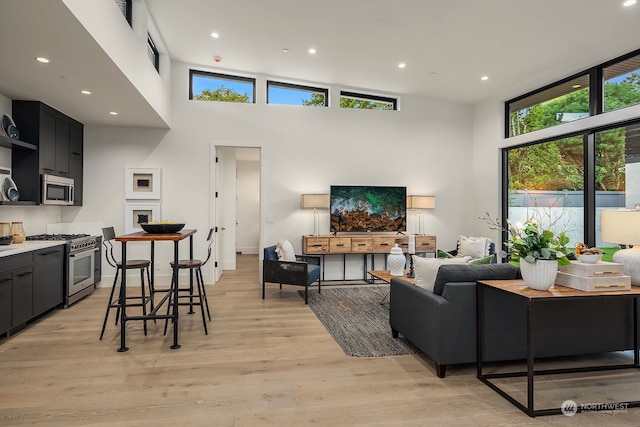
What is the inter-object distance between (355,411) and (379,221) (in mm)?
4594

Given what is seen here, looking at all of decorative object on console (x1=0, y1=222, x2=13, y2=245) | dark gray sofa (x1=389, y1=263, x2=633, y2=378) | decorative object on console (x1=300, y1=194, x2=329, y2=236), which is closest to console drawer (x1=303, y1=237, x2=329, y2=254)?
decorative object on console (x1=300, y1=194, x2=329, y2=236)

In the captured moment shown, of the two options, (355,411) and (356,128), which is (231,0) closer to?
(356,128)

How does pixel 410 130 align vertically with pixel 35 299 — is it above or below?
above

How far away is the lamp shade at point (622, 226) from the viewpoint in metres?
2.64

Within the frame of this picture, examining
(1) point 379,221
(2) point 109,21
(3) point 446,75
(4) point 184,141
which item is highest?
(3) point 446,75

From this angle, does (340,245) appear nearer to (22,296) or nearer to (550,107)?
(550,107)

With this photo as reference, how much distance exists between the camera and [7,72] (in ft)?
12.0

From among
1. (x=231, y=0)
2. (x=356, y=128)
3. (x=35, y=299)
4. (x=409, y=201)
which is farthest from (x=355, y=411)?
(x=356, y=128)

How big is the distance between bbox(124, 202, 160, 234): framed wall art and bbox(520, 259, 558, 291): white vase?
Result: 5562mm

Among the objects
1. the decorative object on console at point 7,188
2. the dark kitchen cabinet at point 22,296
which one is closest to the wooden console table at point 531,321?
the dark kitchen cabinet at point 22,296

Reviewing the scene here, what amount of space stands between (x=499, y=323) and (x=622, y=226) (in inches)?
45.5

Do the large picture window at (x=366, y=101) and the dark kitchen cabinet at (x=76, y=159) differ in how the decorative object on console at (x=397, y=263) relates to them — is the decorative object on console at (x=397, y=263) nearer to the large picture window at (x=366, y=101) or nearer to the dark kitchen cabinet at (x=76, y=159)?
the large picture window at (x=366, y=101)

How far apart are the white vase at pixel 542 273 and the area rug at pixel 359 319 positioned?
4.22 ft

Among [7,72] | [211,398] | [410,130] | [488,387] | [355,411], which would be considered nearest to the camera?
[355,411]
